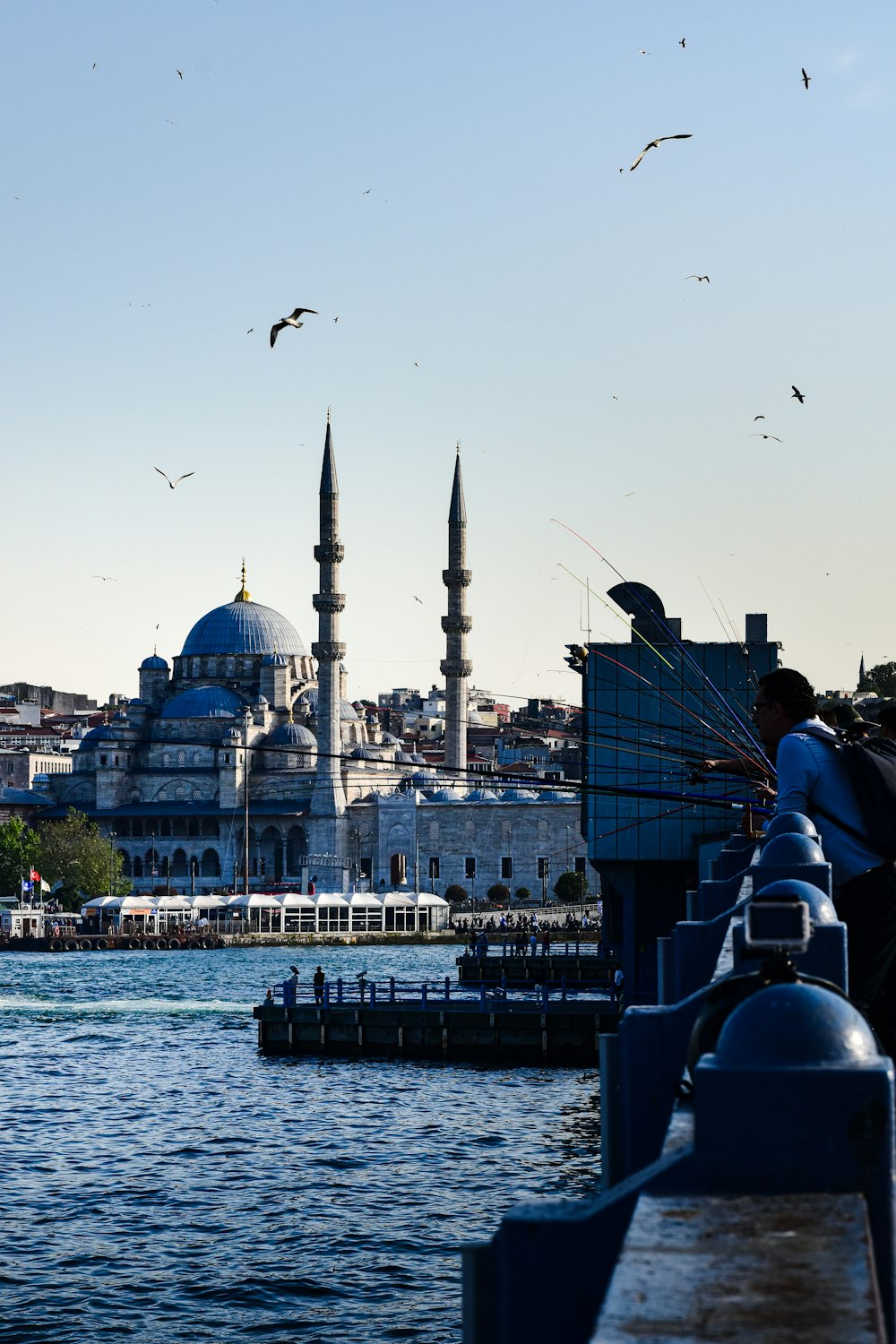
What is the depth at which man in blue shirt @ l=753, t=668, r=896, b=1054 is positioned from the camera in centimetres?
437

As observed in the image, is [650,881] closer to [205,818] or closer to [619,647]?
[619,647]

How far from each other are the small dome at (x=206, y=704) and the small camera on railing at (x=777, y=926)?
83706 mm

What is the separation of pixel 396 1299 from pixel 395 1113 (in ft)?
30.5

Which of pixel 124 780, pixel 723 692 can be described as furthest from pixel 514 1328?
pixel 124 780

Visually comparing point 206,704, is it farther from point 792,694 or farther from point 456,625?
point 792,694

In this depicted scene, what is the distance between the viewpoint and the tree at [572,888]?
242 ft

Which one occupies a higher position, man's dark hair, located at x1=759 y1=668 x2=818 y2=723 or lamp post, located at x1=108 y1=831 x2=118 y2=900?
lamp post, located at x1=108 y1=831 x2=118 y2=900

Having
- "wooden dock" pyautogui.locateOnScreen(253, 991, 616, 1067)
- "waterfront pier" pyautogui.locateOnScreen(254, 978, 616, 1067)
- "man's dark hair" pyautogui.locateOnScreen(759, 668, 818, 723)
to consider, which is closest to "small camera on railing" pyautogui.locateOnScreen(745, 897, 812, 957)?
"man's dark hair" pyautogui.locateOnScreen(759, 668, 818, 723)

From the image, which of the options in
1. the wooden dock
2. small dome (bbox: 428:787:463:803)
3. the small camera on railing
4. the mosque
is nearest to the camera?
the small camera on railing

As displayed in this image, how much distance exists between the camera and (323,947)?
6406 centimetres

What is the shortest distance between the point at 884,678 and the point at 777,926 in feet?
210

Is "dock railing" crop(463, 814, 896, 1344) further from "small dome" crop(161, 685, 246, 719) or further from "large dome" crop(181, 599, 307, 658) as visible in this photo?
"large dome" crop(181, 599, 307, 658)

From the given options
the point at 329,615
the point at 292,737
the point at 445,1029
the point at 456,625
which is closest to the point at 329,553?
the point at 329,615

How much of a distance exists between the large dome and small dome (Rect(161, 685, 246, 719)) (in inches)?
125
